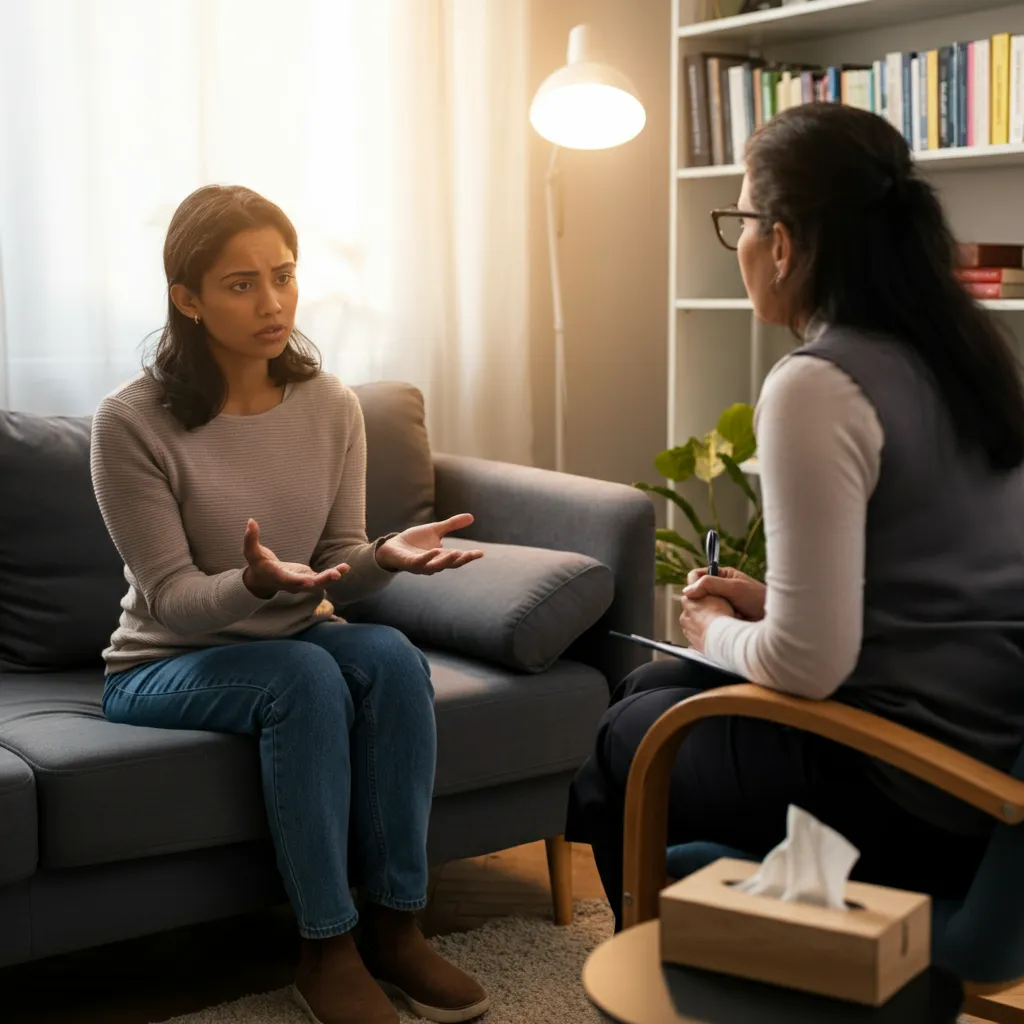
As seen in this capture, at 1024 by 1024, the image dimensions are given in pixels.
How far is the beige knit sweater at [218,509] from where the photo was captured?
2.00m

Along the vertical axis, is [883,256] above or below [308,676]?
above

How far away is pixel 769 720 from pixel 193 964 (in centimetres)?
119

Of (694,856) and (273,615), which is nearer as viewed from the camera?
(694,856)

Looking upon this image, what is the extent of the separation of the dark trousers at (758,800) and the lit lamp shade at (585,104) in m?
1.68

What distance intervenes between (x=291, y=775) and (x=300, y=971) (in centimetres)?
29

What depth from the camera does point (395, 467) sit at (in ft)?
8.92

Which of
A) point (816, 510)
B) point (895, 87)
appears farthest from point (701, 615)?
point (895, 87)

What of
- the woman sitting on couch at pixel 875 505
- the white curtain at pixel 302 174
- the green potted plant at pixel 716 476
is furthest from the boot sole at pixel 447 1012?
the white curtain at pixel 302 174

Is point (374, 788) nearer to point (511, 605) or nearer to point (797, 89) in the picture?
point (511, 605)

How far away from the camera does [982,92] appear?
288 cm

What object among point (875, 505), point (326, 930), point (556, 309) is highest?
point (556, 309)

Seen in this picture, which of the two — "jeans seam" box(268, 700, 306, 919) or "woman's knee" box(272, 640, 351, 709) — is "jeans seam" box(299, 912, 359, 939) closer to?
"jeans seam" box(268, 700, 306, 919)

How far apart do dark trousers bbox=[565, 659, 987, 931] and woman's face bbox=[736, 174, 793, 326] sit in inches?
16.4

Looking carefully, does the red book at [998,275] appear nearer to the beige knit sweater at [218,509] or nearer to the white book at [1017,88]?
the white book at [1017,88]
